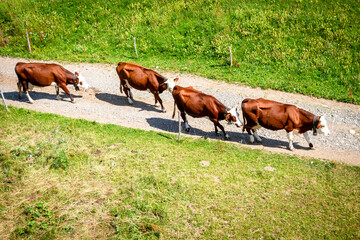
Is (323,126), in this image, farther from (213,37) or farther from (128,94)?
(213,37)

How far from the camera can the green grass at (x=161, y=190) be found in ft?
32.8

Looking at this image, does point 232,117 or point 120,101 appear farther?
point 120,101

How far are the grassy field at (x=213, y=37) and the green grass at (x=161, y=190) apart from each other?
8.41 meters

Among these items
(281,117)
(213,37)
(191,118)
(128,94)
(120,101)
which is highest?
(213,37)

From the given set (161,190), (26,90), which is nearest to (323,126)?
(161,190)

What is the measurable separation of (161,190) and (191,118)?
6430 mm

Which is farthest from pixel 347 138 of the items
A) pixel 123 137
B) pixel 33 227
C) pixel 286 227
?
pixel 33 227

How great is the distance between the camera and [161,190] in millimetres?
11398

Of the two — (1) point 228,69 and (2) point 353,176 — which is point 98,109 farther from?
(2) point 353,176

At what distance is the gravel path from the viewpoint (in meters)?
14.6

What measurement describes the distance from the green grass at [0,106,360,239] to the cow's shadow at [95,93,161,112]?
10.9 feet

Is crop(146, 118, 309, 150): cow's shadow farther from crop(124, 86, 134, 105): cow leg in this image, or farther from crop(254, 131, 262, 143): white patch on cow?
crop(124, 86, 134, 105): cow leg

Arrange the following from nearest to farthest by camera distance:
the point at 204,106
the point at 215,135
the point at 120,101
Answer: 1. the point at 204,106
2. the point at 215,135
3. the point at 120,101

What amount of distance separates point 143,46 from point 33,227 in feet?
56.3
